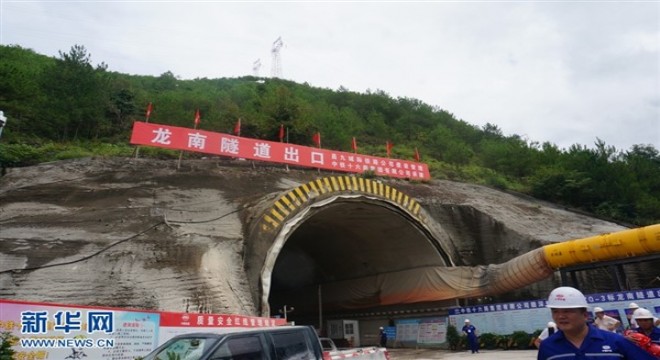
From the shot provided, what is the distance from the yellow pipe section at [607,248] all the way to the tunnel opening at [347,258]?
197 inches

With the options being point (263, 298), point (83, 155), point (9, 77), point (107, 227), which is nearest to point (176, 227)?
point (107, 227)

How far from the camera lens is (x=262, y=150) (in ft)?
70.9

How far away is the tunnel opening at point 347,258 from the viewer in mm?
18906

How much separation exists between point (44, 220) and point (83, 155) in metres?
7.57

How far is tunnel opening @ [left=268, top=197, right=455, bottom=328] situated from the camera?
18.9 metres

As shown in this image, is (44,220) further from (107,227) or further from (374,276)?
(374,276)

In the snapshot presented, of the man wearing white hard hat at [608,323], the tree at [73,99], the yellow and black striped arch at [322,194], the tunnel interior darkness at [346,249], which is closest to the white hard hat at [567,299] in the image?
the man wearing white hard hat at [608,323]

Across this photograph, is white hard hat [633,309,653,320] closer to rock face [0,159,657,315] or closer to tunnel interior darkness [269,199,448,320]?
rock face [0,159,657,315]

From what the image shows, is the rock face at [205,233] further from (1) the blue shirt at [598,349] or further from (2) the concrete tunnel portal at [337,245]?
(1) the blue shirt at [598,349]

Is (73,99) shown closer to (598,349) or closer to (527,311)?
(527,311)

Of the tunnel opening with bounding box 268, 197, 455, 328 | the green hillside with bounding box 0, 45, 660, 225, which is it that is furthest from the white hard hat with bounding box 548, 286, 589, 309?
the green hillside with bounding box 0, 45, 660, 225

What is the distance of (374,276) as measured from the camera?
73.2ft
